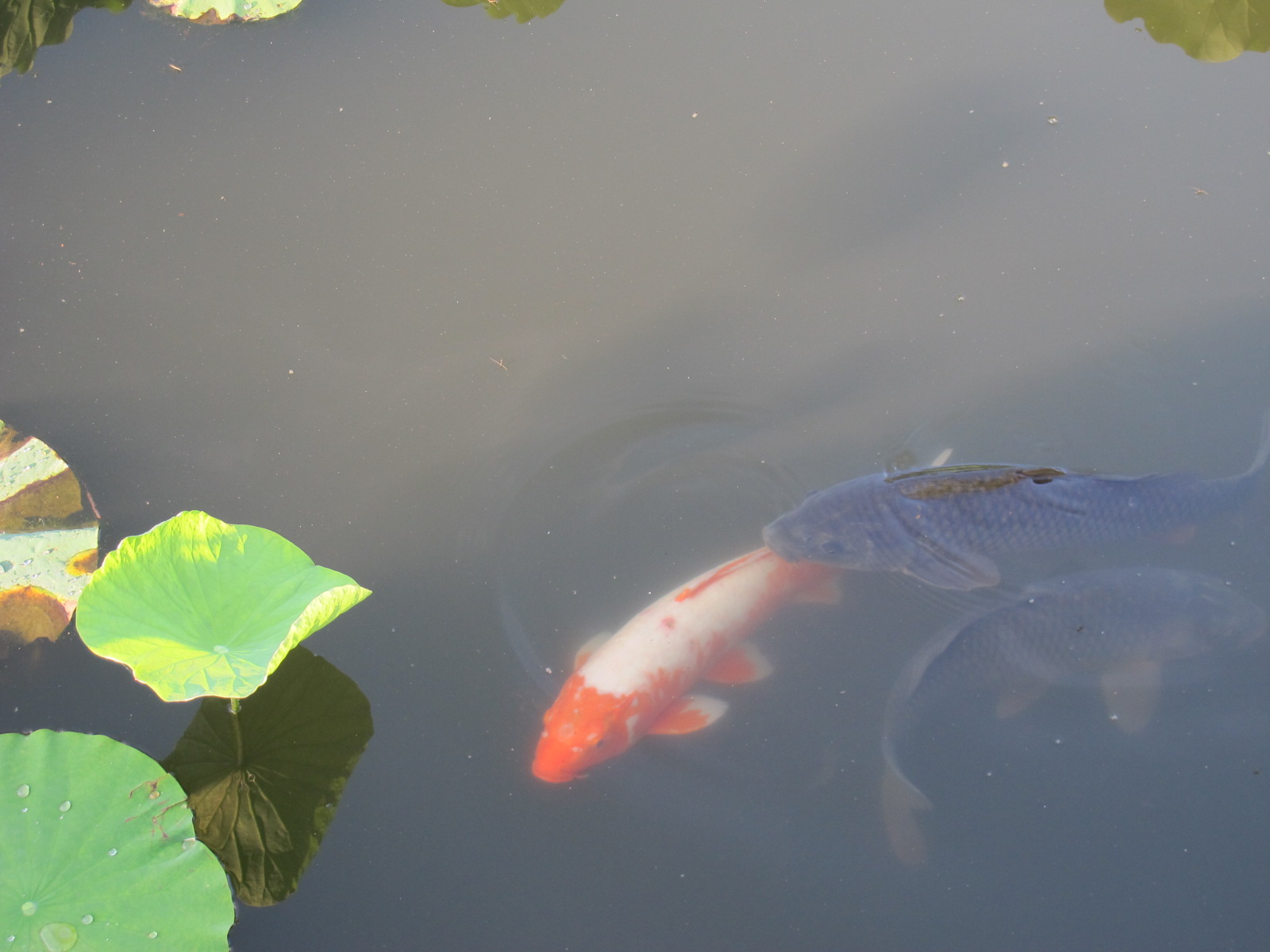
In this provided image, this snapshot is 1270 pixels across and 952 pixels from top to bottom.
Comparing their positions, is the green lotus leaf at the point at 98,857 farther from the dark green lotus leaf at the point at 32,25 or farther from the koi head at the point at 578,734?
the dark green lotus leaf at the point at 32,25

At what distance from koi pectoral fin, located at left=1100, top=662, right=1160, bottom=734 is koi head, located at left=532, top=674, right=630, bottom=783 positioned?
1.33 metres

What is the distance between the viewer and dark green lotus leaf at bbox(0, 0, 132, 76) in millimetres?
3049

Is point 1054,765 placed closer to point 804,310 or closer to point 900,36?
point 804,310

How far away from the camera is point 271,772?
2.00 metres

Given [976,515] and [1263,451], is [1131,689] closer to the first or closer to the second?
[976,515]

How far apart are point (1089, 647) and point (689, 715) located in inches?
43.5

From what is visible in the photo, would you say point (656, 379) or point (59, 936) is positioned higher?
point (656, 379)

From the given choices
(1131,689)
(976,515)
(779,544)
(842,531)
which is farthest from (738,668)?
(1131,689)

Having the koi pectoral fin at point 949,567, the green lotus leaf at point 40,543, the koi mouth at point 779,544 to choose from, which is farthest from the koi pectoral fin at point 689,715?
the green lotus leaf at point 40,543

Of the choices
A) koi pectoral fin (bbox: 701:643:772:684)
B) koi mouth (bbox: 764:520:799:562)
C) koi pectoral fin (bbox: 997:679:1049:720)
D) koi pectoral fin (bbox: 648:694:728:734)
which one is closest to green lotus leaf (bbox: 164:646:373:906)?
koi pectoral fin (bbox: 648:694:728:734)

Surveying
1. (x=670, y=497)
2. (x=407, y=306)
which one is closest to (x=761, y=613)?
(x=670, y=497)

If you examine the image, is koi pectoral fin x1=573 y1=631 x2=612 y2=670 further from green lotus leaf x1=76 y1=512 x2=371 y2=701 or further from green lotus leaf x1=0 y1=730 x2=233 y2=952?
green lotus leaf x1=0 y1=730 x2=233 y2=952

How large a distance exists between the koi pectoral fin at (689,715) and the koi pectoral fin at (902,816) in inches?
18.5

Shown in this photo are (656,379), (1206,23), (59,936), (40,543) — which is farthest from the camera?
(1206,23)
